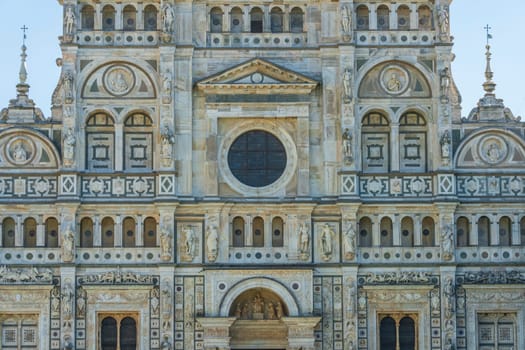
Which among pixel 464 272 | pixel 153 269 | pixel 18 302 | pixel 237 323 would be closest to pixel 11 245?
pixel 18 302

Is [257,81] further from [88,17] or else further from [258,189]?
[88,17]

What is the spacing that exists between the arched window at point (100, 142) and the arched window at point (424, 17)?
942 centimetres

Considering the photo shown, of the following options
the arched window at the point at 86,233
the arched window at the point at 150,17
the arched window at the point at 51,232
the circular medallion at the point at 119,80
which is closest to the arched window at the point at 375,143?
the arched window at the point at 150,17

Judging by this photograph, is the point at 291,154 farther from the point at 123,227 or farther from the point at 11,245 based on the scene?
the point at 11,245

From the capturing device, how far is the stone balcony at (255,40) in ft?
129

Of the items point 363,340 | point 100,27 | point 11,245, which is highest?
point 100,27

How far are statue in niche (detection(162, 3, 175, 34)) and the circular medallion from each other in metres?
1.61

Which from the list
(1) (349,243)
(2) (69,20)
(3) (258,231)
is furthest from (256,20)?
(1) (349,243)

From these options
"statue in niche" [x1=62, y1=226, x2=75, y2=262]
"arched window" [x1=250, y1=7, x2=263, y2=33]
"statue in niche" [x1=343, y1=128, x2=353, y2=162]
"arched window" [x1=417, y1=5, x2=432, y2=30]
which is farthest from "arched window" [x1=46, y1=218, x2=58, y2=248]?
"arched window" [x1=417, y1=5, x2=432, y2=30]

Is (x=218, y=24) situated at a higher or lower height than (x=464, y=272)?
higher

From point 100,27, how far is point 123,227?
585 centimetres

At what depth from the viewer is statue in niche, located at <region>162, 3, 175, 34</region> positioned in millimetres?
38844

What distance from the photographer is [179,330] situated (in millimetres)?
38031

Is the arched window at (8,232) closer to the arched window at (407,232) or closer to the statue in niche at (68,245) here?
the statue in niche at (68,245)
